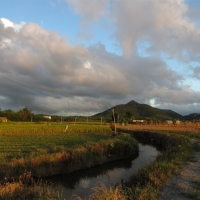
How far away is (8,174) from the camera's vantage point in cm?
1416

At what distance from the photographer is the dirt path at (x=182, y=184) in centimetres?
902

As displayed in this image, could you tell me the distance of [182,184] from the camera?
10523 mm

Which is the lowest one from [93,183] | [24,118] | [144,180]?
[93,183]

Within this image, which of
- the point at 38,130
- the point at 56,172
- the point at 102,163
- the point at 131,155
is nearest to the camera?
the point at 56,172

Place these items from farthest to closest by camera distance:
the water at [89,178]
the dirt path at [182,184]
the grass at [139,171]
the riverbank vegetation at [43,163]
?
the water at [89,178]
the riverbank vegetation at [43,163]
the dirt path at [182,184]
the grass at [139,171]

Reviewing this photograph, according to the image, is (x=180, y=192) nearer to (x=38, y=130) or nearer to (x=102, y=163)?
(x=102, y=163)

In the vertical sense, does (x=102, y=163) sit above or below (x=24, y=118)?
below

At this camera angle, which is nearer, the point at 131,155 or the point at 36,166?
the point at 36,166

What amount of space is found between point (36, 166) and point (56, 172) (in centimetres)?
164

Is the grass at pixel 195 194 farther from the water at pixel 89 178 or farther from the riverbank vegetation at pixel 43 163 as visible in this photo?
the water at pixel 89 178

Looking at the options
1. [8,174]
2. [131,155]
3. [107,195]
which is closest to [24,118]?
[131,155]

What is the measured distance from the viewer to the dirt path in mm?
9016

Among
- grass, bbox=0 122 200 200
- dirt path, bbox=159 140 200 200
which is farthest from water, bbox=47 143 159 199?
dirt path, bbox=159 140 200 200

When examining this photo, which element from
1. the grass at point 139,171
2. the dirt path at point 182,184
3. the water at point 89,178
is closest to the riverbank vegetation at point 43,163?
the grass at point 139,171
